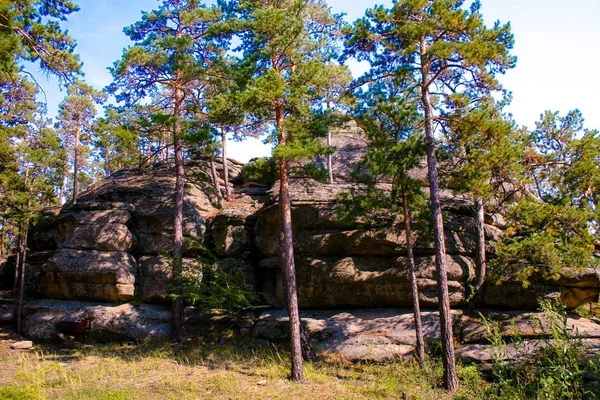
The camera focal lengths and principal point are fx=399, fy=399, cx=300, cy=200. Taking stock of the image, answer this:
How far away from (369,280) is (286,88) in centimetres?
878

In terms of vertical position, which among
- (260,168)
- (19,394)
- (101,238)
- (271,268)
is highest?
(260,168)

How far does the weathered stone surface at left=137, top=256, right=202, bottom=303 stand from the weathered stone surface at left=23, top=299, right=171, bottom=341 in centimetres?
50

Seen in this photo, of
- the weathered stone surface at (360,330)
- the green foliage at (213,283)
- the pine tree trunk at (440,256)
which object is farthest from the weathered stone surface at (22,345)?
the pine tree trunk at (440,256)

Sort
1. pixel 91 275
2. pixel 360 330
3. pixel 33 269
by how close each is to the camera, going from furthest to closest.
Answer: pixel 33 269
pixel 91 275
pixel 360 330

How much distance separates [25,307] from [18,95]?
37.0 ft

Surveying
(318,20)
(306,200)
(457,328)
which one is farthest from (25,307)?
(318,20)

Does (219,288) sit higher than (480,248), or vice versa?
(480,248)

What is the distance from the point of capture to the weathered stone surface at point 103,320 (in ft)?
57.1

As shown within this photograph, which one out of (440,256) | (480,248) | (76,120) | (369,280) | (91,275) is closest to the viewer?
(440,256)

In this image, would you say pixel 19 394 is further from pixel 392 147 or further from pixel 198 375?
pixel 392 147

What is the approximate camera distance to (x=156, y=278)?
61.7 ft

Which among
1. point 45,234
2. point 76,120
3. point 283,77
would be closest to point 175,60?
point 283,77

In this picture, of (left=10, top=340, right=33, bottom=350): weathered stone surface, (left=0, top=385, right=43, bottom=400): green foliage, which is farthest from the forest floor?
(left=10, top=340, right=33, bottom=350): weathered stone surface

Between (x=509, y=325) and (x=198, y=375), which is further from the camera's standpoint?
(x=509, y=325)
